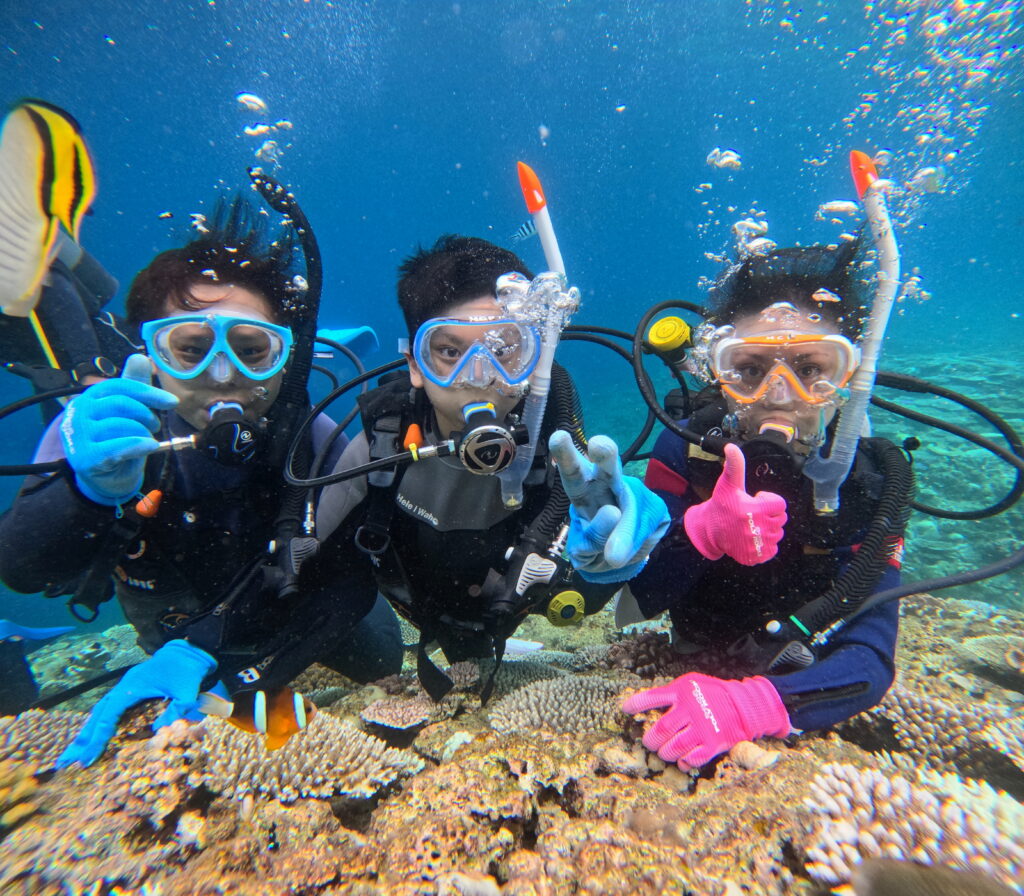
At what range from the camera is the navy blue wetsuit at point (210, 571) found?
2.68m

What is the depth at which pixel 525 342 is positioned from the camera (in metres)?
2.73

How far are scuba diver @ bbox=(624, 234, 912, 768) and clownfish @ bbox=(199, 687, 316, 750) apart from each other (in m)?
1.60

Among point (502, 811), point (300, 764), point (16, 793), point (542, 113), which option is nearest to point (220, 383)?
point (16, 793)

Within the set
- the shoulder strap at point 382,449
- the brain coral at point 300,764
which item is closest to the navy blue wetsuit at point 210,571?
the shoulder strap at point 382,449

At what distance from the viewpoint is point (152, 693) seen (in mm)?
2447

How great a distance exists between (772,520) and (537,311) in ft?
5.44

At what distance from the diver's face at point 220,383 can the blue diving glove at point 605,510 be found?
2.34 m

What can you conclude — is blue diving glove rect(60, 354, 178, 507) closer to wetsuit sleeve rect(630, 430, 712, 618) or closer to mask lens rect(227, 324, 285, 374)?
mask lens rect(227, 324, 285, 374)

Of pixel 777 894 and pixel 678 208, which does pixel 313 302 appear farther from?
pixel 678 208

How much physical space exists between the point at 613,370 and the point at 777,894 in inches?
2430

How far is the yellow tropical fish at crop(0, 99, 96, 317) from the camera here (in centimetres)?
136

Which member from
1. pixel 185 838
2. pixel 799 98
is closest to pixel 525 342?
pixel 185 838

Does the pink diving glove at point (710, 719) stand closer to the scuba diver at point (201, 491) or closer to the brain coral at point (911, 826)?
the brain coral at point (911, 826)

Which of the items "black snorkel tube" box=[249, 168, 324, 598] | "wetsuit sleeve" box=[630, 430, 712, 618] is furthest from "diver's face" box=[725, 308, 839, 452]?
"black snorkel tube" box=[249, 168, 324, 598]
